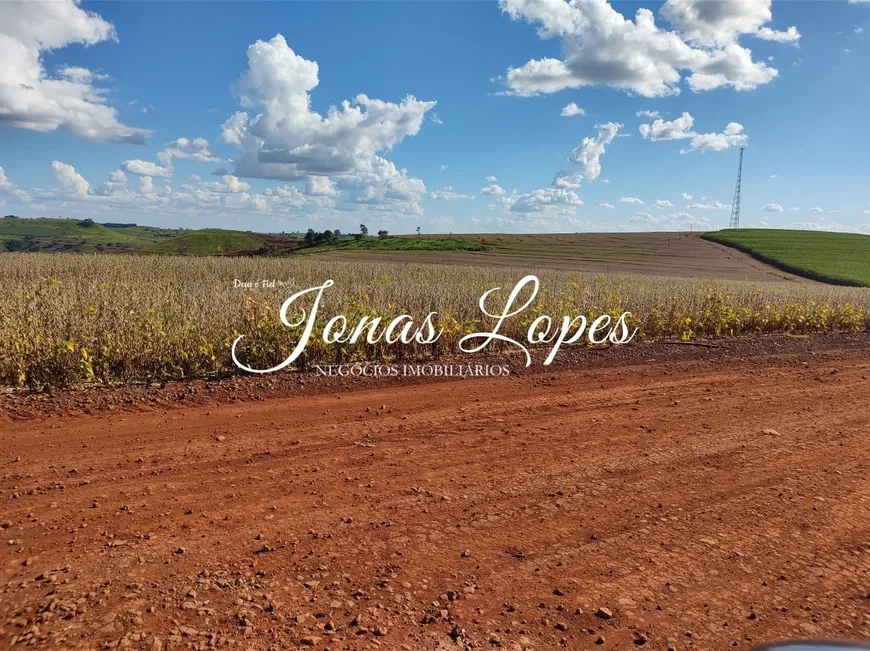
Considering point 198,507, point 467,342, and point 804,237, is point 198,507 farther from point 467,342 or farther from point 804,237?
point 804,237

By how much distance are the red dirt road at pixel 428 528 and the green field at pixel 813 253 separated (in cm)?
4373

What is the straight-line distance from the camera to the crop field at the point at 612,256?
4338cm

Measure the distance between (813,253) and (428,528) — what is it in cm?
6861

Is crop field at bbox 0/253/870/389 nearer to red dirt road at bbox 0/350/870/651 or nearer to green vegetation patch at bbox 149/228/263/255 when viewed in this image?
red dirt road at bbox 0/350/870/651

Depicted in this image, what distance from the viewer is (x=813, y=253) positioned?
59625mm

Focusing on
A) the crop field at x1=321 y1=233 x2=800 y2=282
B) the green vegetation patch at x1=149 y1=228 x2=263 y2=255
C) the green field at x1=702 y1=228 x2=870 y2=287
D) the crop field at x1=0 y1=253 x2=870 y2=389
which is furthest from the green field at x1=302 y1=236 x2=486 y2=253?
the crop field at x1=0 y1=253 x2=870 y2=389

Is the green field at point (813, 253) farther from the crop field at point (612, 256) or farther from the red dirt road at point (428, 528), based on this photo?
the red dirt road at point (428, 528)

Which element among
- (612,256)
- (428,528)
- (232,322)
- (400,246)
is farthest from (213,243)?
(428,528)

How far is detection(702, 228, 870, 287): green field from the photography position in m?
45.5

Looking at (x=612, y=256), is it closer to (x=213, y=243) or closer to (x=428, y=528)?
(x=213, y=243)

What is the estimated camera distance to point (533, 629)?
9.98 feet

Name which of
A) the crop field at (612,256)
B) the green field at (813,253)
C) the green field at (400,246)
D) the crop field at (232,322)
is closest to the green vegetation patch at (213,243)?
the green field at (400,246)

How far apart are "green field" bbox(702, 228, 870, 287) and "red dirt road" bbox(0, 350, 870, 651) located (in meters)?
43.7

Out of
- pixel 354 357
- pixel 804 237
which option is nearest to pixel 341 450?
pixel 354 357
